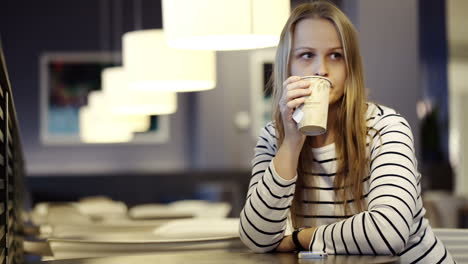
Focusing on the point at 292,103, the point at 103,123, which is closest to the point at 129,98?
the point at 103,123

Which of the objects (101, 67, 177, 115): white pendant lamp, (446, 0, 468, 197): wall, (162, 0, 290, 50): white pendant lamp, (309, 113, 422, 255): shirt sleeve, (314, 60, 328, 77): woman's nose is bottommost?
(446, 0, 468, 197): wall

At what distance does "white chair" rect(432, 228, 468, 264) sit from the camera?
266cm

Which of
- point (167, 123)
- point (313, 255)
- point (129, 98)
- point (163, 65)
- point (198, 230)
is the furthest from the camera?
point (167, 123)

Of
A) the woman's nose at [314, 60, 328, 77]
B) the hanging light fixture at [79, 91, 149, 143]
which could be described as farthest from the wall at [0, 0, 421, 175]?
the woman's nose at [314, 60, 328, 77]

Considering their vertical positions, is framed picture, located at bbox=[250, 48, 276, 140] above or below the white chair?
below

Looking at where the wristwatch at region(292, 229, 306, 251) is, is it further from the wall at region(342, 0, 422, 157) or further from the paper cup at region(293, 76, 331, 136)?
the wall at region(342, 0, 422, 157)

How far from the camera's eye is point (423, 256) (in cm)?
210

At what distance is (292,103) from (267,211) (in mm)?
263

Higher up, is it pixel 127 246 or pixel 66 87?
pixel 127 246

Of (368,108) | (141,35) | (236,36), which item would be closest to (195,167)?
(141,35)

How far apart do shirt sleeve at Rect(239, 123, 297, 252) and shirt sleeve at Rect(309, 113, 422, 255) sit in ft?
0.29

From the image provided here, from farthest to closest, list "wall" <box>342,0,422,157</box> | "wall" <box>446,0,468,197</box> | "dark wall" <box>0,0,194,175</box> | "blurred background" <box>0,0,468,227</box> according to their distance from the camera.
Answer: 1. "wall" <box>446,0,468,197</box>
2. "dark wall" <box>0,0,194,175</box>
3. "blurred background" <box>0,0,468,227</box>
4. "wall" <box>342,0,422,157</box>

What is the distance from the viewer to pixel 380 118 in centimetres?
215

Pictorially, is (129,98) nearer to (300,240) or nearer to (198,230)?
(198,230)
